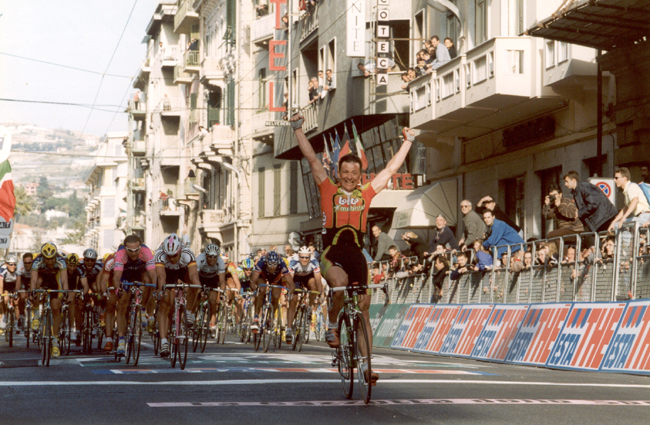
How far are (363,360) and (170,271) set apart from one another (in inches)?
271

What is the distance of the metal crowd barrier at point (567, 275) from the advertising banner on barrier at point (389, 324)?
864 mm

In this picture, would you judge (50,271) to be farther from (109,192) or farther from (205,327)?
(109,192)

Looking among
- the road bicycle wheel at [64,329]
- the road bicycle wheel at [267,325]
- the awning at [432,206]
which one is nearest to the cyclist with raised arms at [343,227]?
the road bicycle wheel at [267,325]

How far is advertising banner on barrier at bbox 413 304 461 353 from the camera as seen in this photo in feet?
63.1

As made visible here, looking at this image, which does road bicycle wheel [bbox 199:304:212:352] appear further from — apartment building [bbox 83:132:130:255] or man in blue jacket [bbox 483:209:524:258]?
apartment building [bbox 83:132:130:255]

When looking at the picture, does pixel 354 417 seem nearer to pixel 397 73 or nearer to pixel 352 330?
pixel 352 330

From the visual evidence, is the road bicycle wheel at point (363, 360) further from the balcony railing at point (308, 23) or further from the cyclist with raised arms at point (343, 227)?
the balcony railing at point (308, 23)

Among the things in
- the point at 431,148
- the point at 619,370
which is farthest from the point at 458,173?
the point at 619,370

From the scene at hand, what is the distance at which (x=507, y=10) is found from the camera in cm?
2400

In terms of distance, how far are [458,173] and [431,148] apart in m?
2.14

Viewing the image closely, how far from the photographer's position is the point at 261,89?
50.2 m

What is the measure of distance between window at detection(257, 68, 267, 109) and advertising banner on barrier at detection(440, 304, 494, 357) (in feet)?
103

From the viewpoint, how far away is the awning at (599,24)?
59.0 feet

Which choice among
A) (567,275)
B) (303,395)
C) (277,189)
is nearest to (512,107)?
(567,275)
